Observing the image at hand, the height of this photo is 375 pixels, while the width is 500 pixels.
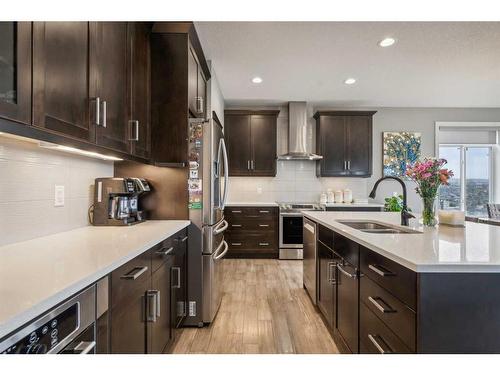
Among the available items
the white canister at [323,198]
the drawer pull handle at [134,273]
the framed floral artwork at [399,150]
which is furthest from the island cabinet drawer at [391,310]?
the framed floral artwork at [399,150]

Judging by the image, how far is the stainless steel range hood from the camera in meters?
4.93

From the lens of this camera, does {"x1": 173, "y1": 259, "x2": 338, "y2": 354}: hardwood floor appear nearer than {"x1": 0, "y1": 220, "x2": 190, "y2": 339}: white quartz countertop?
No

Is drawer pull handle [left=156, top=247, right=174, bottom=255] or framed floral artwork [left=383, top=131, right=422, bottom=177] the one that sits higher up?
framed floral artwork [left=383, top=131, right=422, bottom=177]

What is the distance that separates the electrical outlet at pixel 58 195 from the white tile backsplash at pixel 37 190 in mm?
24

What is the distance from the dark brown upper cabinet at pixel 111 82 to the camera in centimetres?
139

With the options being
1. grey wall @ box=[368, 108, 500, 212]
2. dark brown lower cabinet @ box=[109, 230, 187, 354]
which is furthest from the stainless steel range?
dark brown lower cabinet @ box=[109, 230, 187, 354]

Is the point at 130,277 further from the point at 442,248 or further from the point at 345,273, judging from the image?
the point at 442,248

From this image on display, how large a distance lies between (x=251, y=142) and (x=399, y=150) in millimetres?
2799

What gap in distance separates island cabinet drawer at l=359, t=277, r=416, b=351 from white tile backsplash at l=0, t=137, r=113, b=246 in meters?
1.72

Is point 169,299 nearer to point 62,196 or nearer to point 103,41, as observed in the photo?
point 62,196

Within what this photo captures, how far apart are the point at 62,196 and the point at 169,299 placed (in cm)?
92

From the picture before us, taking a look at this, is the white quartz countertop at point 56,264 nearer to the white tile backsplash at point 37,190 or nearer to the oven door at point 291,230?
the white tile backsplash at point 37,190

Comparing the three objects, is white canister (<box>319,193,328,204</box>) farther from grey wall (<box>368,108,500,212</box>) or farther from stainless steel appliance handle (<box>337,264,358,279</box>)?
stainless steel appliance handle (<box>337,264,358,279</box>)

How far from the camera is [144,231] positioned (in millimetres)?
1692
